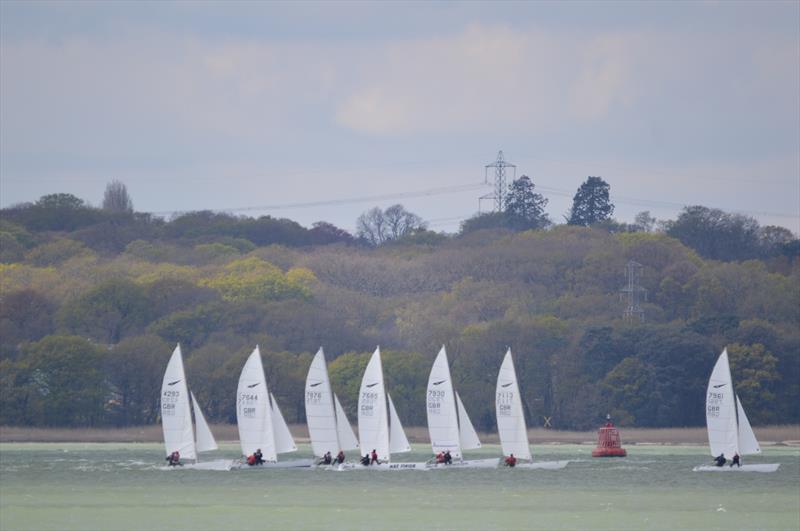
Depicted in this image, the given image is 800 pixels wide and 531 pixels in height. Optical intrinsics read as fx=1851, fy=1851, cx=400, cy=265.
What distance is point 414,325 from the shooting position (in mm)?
134375

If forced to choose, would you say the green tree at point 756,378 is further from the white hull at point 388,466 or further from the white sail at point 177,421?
the white sail at point 177,421

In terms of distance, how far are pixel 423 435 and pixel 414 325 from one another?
2870cm

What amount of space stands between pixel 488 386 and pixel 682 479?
144ft

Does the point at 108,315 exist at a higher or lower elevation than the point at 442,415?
higher

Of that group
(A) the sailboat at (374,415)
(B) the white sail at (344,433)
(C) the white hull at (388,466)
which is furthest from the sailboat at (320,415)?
(B) the white sail at (344,433)

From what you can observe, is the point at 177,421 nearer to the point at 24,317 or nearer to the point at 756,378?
the point at 756,378

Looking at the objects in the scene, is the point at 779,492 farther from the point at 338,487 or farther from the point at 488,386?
the point at 488,386

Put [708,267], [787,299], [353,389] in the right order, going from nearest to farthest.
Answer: [353,389] → [787,299] → [708,267]

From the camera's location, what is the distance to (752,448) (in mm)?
72500

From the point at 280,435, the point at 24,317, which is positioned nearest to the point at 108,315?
the point at 24,317

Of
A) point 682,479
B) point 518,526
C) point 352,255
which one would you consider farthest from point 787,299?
point 518,526

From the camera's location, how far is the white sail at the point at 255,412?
74.9 m

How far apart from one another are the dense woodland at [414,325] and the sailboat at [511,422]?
3533 cm

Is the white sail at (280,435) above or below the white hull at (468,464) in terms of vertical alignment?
above
